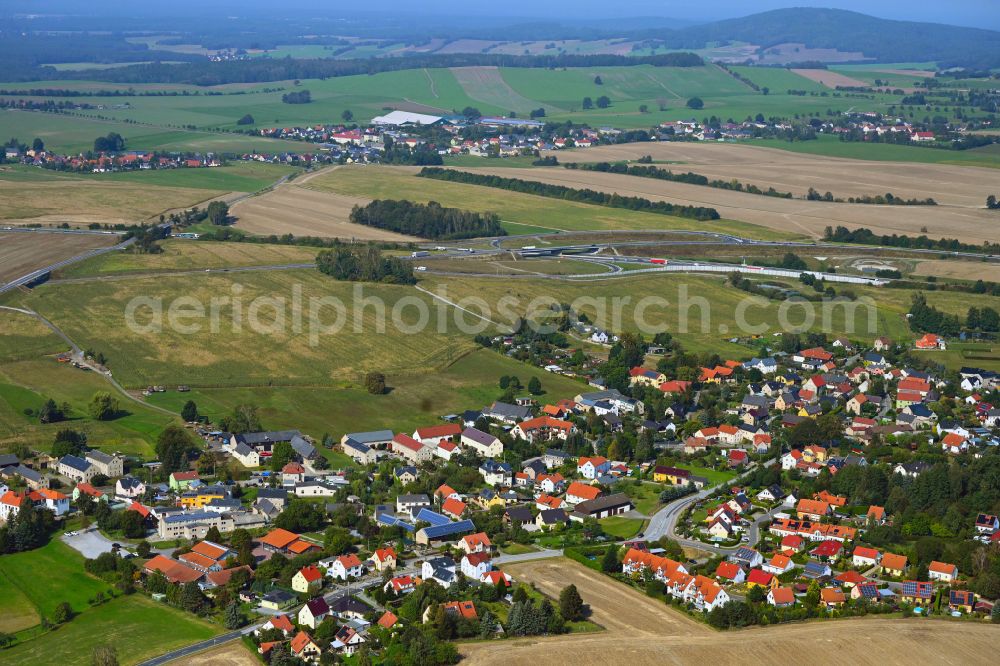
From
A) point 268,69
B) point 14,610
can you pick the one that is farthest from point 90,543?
point 268,69

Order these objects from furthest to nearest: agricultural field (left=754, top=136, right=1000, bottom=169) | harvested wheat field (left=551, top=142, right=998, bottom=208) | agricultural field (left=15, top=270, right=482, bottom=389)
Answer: agricultural field (left=754, top=136, right=1000, bottom=169) → harvested wheat field (left=551, top=142, right=998, bottom=208) → agricultural field (left=15, top=270, right=482, bottom=389)

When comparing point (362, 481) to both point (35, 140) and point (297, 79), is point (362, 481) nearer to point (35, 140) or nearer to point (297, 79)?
point (35, 140)

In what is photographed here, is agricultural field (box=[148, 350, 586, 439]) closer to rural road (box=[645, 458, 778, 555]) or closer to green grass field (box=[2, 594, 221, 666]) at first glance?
rural road (box=[645, 458, 778, 555])

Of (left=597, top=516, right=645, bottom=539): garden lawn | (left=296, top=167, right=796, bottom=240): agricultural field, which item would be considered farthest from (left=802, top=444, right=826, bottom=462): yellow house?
(left=296, top=167, right=796, bottom=240): agricultural field

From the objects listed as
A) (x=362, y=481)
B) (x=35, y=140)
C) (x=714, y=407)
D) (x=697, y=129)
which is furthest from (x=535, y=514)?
(x=697, y=129)

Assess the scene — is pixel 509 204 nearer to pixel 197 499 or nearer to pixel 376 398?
pixel 376 398

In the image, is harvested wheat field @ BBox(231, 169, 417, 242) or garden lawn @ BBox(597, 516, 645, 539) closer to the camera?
garden lawn @ BBox(597, 516, 645, 539)
